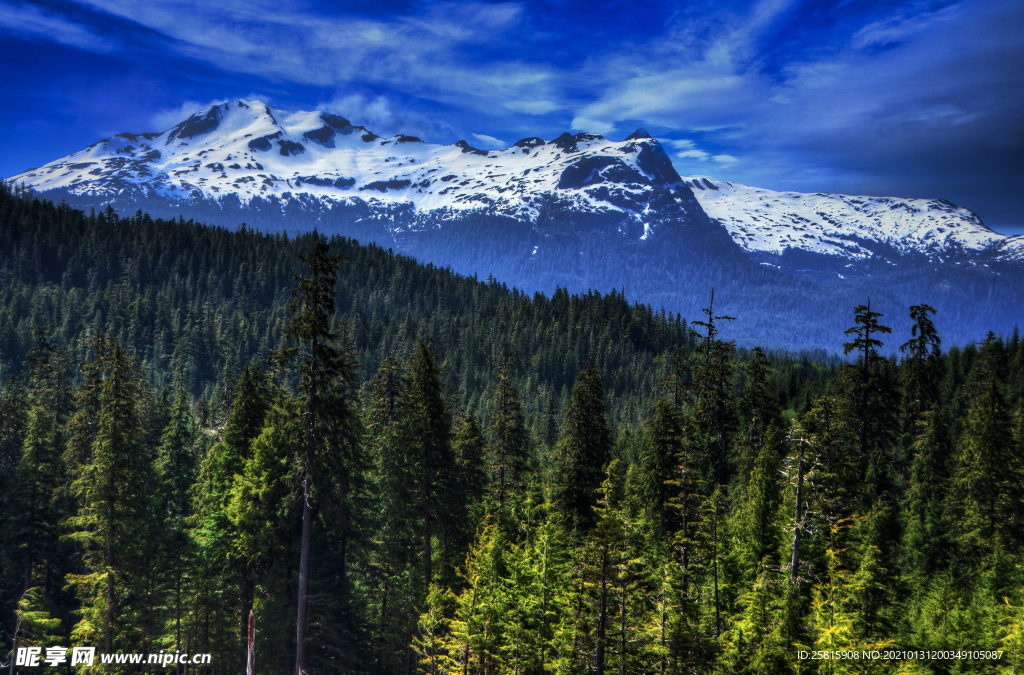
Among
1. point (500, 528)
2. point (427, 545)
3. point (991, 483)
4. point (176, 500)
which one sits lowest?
point (427, 545)

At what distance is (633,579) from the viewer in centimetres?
2102

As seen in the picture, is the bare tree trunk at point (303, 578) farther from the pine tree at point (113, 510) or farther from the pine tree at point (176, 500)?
the pine tree at point (176, 500)

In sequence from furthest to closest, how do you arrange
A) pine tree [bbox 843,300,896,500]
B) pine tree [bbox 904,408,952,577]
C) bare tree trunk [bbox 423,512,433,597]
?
pine tree [bbox 843,300,896,500]
pine tree [bbox 904,408,952,577]
bare tree trunk [bbox 423,512,433,597]

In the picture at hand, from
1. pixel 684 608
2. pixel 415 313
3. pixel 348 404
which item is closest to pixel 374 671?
pixel 348 404

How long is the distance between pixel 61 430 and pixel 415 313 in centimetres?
15699

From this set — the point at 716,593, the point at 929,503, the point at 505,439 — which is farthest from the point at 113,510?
the point at 929,503

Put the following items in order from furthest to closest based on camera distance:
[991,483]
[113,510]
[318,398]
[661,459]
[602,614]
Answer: [661,459] < [991,483] < [113,510] < [318,398] < [602,614]

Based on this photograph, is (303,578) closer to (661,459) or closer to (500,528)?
(500,528)

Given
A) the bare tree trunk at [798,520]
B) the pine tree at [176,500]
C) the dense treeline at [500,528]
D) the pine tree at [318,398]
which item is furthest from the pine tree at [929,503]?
the pine tree at [176,500]

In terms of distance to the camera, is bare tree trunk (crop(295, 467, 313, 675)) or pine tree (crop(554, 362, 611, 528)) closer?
bare tree trunk (crop(295, 467, 313, 675))

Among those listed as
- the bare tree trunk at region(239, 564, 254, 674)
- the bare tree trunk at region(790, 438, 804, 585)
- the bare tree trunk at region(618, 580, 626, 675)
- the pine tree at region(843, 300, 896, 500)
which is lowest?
the bare tree trunk at region(239, 564, 254, 674)

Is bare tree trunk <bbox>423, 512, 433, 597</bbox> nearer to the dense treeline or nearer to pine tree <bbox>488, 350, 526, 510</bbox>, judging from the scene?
the dense treeline

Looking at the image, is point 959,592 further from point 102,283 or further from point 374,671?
point 102,283

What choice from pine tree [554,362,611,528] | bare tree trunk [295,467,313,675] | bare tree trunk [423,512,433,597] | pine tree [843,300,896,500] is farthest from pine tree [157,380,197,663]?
pine tree [843,300,896,500]
